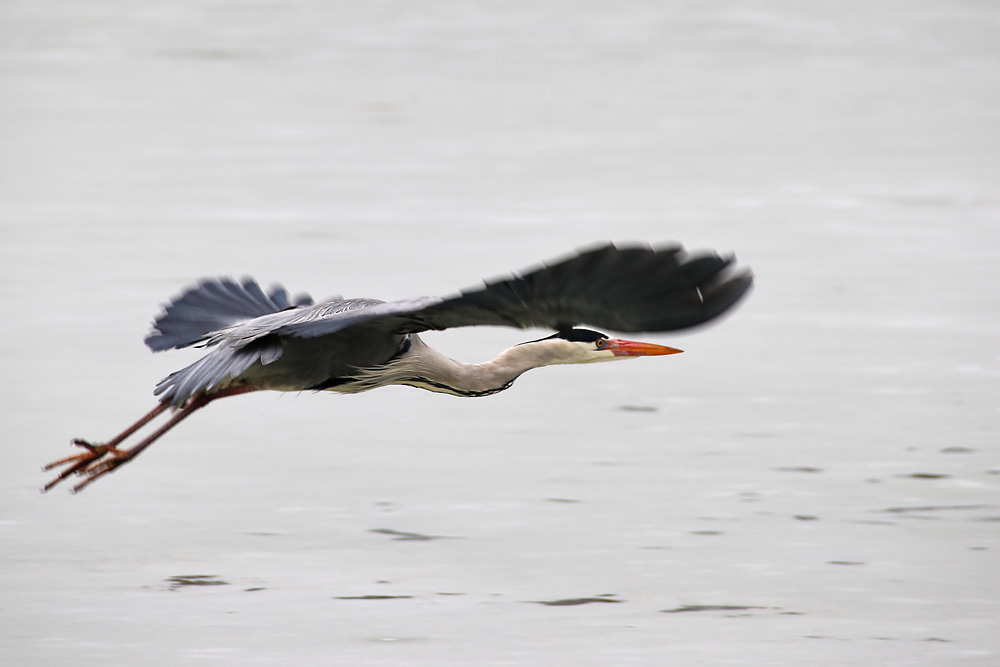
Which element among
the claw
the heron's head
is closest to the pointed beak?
the heron's head

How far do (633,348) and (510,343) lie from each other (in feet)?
8.44

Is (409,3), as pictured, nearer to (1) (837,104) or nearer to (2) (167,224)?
(1) (837,104)

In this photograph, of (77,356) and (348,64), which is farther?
(348,64)

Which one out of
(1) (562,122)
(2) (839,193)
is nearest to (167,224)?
(1) (562,122)

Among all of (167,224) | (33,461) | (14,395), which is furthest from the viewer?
(167,224)

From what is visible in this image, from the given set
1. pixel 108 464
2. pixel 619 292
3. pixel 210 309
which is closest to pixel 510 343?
pixel 210 309

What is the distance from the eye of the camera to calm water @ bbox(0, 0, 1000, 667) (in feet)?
17.8

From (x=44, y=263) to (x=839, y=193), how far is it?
512cm

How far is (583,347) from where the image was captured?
582cm

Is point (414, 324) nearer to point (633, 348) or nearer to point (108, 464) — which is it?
point (633, 348)

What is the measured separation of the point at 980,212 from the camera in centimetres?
1030

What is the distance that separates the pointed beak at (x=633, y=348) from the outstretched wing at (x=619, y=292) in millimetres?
1366

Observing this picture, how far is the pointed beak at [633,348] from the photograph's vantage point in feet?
19.1

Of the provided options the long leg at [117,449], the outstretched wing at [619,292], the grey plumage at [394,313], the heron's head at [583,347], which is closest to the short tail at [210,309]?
the grey plumage at [394,313]
